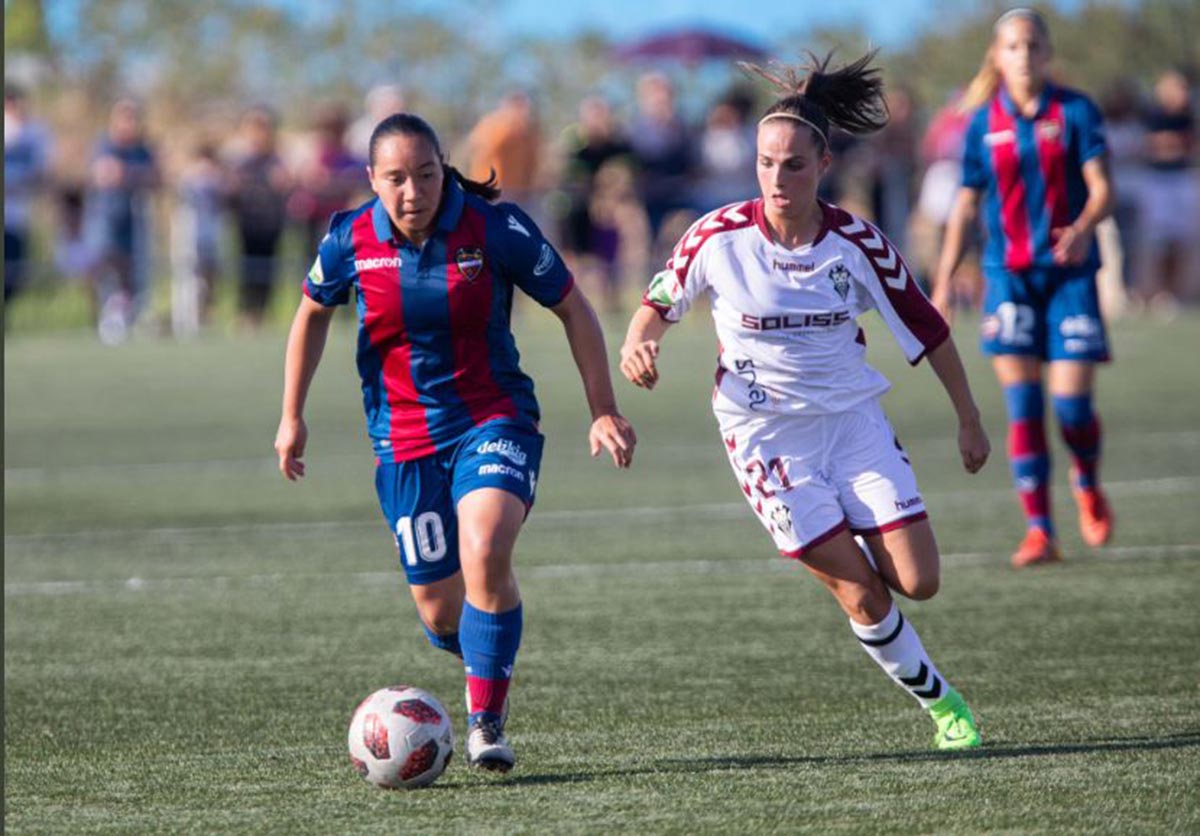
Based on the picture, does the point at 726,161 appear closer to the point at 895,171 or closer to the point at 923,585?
the point at 895,171

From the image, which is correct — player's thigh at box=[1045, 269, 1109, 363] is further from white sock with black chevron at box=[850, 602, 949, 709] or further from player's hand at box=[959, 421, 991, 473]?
white sock with black chevron at box=[850, 602, 949, 709]

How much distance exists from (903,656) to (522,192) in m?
14.8

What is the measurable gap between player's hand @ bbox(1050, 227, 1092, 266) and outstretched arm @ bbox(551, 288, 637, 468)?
3576 millimetres

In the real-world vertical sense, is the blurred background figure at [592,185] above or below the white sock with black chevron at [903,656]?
above

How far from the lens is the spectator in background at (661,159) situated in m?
21.0

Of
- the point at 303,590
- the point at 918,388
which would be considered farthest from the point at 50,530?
the point at 918,388

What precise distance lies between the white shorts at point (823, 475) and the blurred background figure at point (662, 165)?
576 inches

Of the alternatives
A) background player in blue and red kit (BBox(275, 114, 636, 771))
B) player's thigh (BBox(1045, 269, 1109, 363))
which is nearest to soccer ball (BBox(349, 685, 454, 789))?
background player in blue and red kit (BBox(275, 114, 636, 771))

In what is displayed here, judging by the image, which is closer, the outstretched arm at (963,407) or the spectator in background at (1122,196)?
the outstretched arm at (963,407)

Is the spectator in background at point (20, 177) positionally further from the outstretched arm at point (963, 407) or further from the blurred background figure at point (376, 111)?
the outstretched arm at point (963, 407)

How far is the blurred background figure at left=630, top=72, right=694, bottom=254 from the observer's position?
2098 cm

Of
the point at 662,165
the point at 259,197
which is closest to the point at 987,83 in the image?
the point at 662,165

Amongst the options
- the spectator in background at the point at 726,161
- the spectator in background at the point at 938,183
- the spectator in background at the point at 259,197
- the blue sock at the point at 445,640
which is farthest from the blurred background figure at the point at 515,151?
the blue sock at the point at 445,640

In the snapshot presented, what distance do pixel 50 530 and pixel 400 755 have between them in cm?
619
